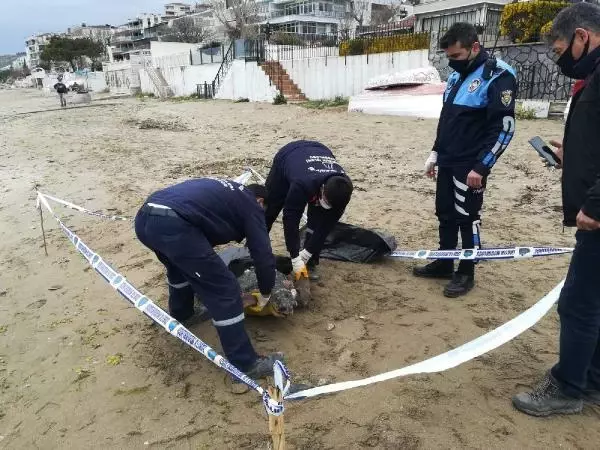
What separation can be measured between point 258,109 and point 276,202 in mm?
13616

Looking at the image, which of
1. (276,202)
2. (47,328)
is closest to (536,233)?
(276,202)

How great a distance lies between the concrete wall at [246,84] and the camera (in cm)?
1988

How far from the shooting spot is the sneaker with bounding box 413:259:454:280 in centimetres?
383

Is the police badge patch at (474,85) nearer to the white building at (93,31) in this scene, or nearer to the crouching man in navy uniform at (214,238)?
the crouching man in navy uniform at (214,238)

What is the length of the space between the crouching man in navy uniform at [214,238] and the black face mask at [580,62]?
165 centimetres

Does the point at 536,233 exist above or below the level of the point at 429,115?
below

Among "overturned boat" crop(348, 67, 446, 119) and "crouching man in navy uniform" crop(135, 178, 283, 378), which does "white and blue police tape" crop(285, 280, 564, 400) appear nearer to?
"crouching man in navy uniform" crop(135, 178, 283, 378)

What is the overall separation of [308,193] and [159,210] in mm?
1083

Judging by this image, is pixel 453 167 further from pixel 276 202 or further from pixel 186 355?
pixel 186 355

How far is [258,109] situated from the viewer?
662 inches

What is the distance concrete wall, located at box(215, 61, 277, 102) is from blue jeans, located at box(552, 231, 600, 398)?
711 inches

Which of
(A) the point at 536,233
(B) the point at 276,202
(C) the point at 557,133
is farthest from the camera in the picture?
(C) the point at 557,133

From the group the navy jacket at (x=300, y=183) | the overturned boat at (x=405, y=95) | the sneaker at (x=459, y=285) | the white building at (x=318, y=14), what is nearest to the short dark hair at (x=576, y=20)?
the navy jacket at (x=300, y=183)

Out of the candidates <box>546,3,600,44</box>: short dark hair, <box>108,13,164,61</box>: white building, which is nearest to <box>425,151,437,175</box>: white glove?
<box>546,3,600,44</box>: short dark hair
